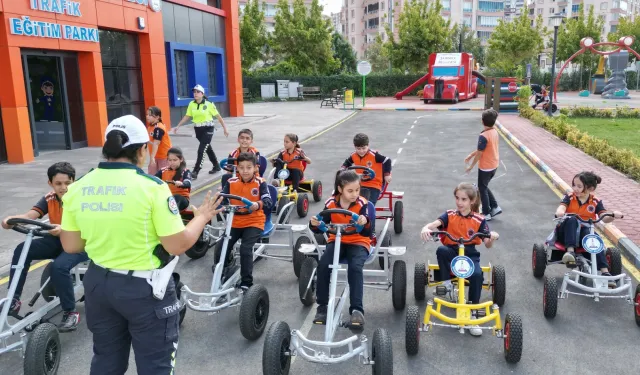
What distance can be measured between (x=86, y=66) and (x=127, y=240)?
48.7ft

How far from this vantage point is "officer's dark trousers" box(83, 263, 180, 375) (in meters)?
2.89

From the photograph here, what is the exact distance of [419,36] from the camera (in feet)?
149

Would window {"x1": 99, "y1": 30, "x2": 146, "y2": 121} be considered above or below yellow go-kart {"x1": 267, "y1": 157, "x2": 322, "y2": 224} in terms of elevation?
above

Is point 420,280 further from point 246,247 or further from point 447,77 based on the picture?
point 447,77

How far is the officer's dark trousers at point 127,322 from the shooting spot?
9.50 feet

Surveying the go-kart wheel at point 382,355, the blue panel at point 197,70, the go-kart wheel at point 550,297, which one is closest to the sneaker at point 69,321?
the go-kart wheel at point 382,355

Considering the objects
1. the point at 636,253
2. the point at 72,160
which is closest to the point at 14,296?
the point at 636,253

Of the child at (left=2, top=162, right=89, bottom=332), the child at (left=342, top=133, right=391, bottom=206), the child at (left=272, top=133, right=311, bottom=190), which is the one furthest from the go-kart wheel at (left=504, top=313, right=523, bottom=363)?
the child at (left=272, top=133, right=311, bottom=190)

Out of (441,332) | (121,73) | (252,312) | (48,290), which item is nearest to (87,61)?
(121,73)

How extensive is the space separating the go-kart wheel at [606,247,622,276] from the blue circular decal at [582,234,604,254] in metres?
0.36

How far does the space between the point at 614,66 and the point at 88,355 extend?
144 feet

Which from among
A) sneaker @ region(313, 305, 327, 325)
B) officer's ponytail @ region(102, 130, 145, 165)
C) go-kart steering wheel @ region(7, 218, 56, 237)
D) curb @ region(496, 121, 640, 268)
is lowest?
curb @ region(496, 121, 640, 268)

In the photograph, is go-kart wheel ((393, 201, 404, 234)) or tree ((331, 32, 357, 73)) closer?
go-kart wheel ((393, 201, 404, 234))

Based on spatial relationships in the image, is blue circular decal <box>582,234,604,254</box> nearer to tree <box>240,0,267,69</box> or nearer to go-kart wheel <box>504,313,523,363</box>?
go-kart wheel <box>504,313,523,363</box>
